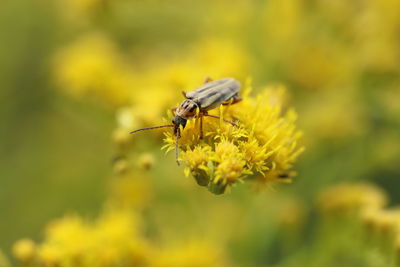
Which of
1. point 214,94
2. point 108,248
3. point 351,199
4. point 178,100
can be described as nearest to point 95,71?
point 178,100

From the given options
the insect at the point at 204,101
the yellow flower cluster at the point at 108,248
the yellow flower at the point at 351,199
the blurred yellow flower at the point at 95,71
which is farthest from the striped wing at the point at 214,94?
the blurred yellow flower at the point at 95,71

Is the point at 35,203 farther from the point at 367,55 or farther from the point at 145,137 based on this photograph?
the point at 367,55

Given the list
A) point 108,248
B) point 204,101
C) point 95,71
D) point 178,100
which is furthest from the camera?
point 95,71

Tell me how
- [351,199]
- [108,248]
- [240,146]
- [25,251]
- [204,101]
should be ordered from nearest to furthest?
[240,146]
[204,101]
[25,251]
[108,248]
[351,199]

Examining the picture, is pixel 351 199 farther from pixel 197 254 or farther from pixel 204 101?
pixel 204 101

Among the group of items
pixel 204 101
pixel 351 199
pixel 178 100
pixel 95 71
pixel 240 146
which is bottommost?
pixel 240 146

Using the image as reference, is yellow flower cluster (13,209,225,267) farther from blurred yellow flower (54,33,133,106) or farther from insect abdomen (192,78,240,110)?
insect abdomen (192,78,240,110)

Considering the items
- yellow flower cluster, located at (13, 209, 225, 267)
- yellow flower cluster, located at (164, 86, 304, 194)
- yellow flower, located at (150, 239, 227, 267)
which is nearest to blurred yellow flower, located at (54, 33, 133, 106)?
yellow flower cluster, located at (13, 209, 225, 267)
